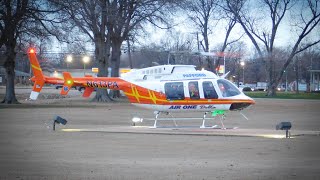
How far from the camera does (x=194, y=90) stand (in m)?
24.6

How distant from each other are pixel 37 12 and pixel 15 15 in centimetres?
201

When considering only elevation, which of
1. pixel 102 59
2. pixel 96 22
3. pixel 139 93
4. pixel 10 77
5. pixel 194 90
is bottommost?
pixel 139 93

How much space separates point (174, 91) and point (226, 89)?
86.7 inches

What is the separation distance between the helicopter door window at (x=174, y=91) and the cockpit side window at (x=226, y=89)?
164 centimetres

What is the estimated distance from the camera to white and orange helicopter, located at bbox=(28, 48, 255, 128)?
80.2 ft

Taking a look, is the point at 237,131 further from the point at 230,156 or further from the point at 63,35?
the point at 63,35

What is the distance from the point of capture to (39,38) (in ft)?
152

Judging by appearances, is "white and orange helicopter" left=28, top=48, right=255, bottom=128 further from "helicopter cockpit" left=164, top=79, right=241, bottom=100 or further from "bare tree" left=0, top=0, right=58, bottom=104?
"bare tree" left=0, top=0, right=58, bottom=104

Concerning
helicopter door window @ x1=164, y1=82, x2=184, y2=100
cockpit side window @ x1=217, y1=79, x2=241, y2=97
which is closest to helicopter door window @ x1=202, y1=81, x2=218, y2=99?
cockpit side window @ x1=217, y1=79, x2=241, y2=97

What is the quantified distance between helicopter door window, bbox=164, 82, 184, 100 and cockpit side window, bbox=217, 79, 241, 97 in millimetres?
1643

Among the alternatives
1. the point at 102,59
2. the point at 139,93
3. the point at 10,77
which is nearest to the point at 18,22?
the point at 10,77

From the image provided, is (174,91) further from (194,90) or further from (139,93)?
(139,93)

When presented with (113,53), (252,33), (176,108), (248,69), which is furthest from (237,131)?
(248,69)

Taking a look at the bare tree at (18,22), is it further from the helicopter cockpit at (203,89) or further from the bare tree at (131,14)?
the helicopter cockpit at (203,89)
